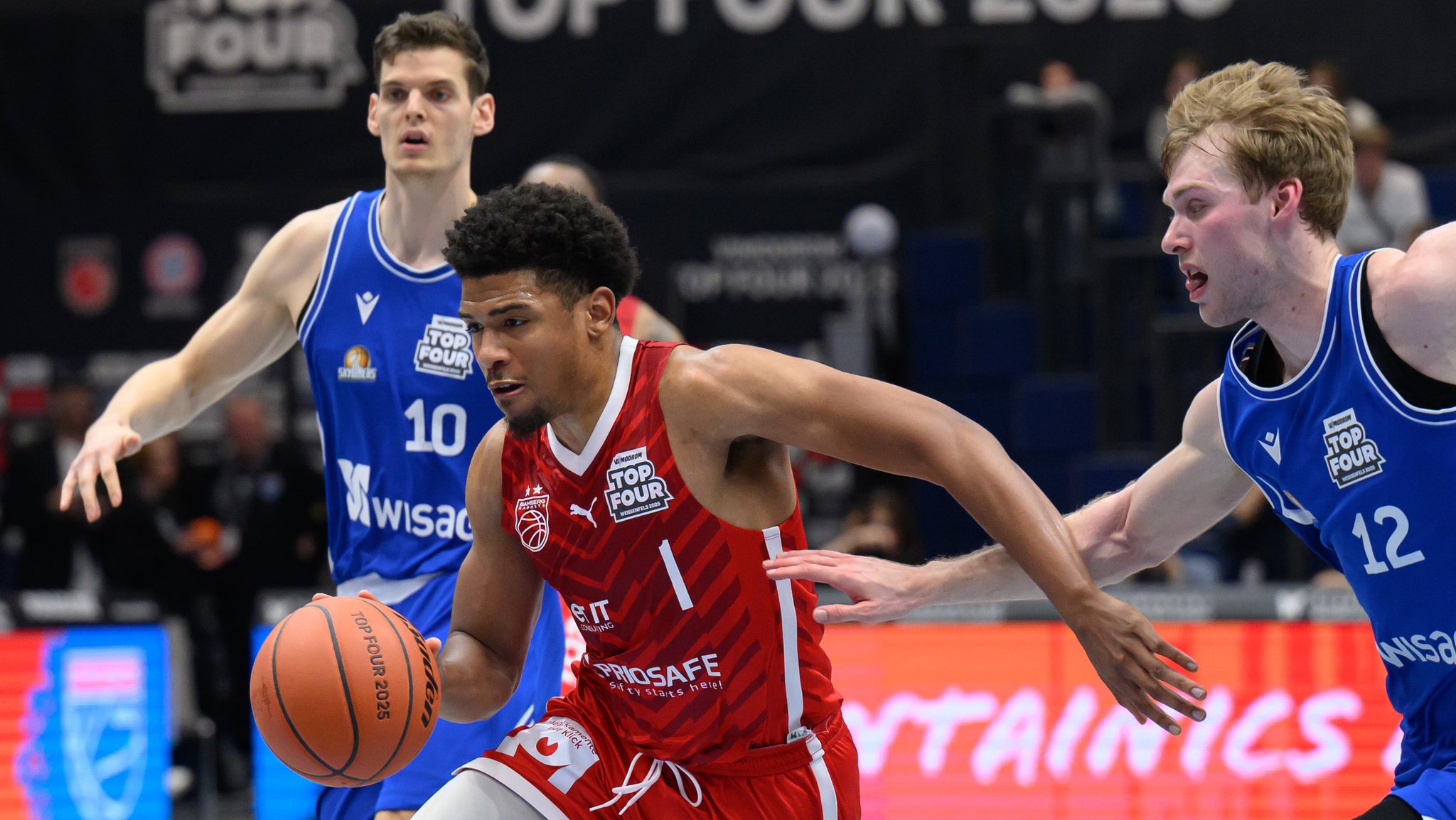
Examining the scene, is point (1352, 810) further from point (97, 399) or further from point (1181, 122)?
point (97, 399)

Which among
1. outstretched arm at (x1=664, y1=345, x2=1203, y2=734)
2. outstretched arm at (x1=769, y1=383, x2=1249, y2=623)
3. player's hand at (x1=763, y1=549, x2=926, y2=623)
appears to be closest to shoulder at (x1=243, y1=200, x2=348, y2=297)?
outstretched arm at (x1=664, y1=345, x2=1203, y2=734)

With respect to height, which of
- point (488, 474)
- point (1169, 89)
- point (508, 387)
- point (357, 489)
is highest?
point (1169, 89)

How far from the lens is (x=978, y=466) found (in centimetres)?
348

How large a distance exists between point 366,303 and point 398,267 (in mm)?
140

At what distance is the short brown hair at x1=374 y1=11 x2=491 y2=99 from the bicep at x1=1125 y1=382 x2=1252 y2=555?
237 centimetres

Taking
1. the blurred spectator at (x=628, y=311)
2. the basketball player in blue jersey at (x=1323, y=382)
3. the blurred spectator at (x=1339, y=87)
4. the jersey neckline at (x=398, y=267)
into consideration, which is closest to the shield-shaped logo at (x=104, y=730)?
the blurred spectator at (x=628, y=311)

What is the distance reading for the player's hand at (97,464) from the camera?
14.2 ft

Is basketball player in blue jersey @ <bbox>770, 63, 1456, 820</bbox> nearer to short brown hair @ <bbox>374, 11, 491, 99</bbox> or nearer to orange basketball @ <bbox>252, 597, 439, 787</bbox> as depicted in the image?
orange basketball @ <bbox>252, 597, 439, 787</bbox>

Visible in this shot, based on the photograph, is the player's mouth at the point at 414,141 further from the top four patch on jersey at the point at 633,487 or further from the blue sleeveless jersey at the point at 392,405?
the top four patch on jersey at the point at 633,487

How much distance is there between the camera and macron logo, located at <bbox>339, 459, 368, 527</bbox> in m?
4.80

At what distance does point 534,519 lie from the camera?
3816 mm

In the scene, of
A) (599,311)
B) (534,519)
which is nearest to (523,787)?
(534,519)

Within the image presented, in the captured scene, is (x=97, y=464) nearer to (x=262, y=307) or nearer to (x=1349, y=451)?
(x=262, y=307)

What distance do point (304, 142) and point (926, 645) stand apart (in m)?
7.28
